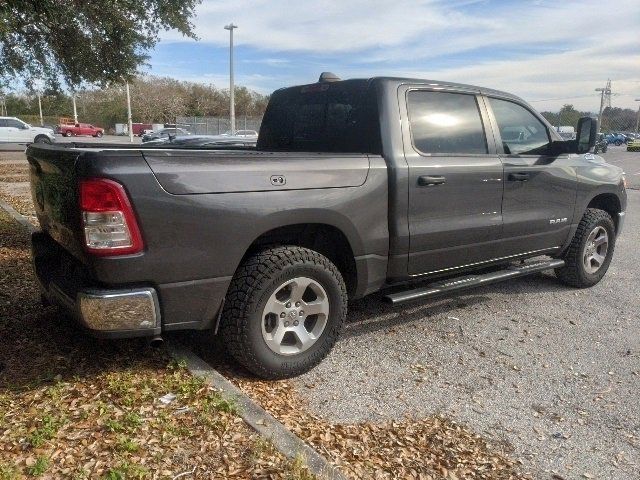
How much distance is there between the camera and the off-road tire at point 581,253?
523 centimetres

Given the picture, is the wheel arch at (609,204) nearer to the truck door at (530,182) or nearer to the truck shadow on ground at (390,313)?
the truck door at (530,182)

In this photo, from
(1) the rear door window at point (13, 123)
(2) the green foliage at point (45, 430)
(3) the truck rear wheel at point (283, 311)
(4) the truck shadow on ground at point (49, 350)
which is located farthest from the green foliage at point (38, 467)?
(1) the rear door window at point (13, 123)

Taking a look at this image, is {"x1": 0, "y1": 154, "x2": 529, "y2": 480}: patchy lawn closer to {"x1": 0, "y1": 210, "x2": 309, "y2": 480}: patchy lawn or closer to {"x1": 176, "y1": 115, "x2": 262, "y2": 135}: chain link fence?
{"x1": 0, "y1": 210, "x2": 309, "y2": 480}: patchy lawn

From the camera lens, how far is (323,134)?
13.7ft

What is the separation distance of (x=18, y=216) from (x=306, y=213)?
6666 mm

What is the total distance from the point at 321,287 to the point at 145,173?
1.26 m

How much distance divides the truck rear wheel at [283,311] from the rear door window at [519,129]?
2064 millimetres

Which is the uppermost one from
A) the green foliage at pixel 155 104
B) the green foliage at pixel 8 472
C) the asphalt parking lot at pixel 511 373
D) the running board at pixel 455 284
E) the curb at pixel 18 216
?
the green foliage at pixel 155 104

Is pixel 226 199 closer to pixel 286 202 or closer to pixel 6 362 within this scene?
pixel 286 202

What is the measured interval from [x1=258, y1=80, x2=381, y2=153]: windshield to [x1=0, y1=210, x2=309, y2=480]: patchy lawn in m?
1.88

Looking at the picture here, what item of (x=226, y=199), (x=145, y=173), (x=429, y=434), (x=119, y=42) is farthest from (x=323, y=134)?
(x=119, y=42)

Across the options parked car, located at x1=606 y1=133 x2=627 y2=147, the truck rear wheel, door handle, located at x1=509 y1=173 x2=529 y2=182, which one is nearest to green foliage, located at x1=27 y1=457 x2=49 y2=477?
the truck rear wheel

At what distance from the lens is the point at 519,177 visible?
14.5 ft

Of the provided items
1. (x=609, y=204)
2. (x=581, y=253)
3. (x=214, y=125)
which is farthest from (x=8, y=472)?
(x=214, y=125)
